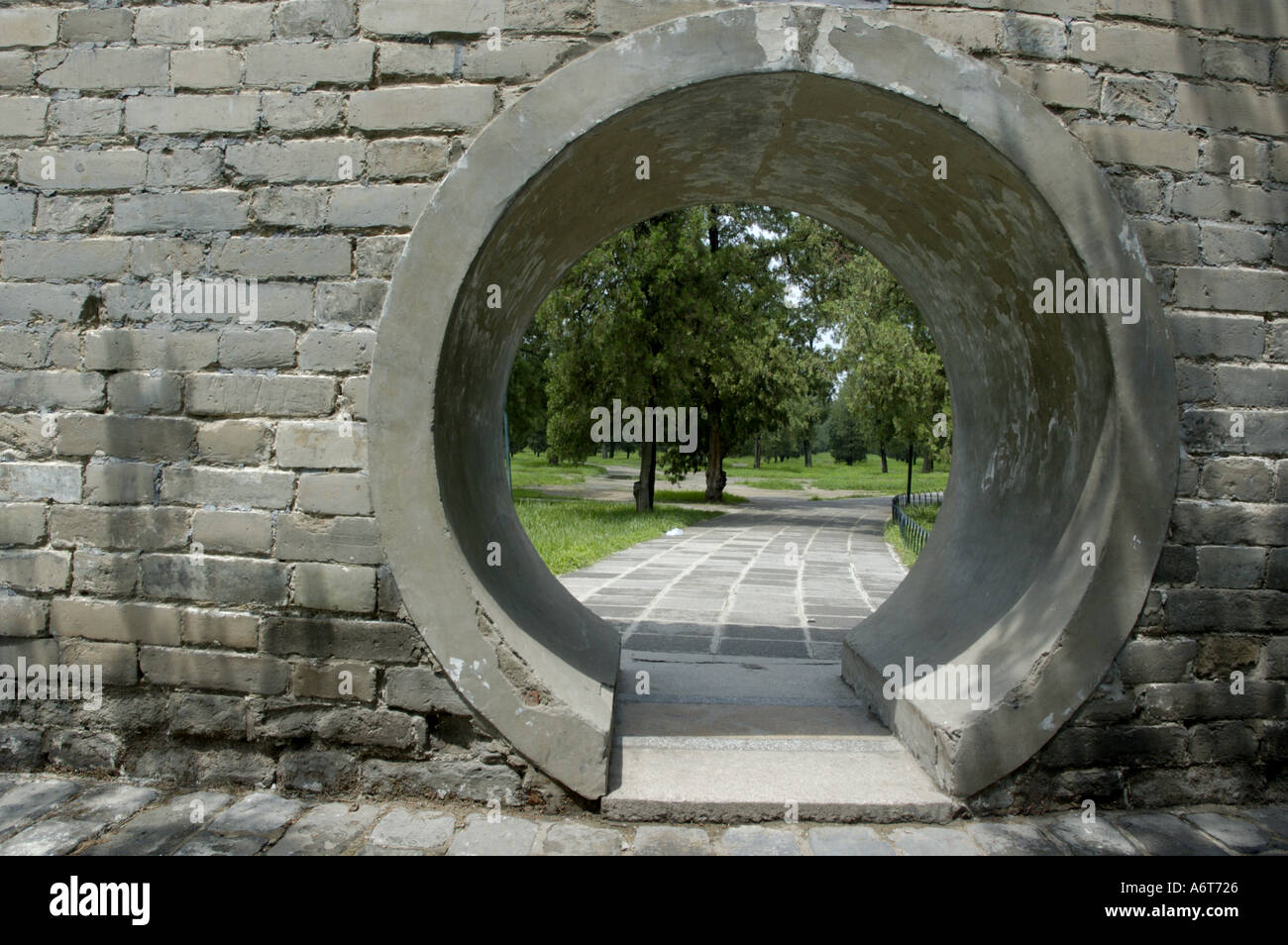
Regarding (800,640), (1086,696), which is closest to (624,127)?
(1086,696)

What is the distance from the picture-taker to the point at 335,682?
364cm

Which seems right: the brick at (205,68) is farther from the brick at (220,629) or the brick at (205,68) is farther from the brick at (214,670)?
the brick at (214,670)

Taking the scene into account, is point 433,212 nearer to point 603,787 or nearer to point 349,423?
point 349,423

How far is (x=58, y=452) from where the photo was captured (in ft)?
12.6

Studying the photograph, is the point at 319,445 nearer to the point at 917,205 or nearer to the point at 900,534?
the point at 917,205

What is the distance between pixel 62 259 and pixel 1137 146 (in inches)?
191

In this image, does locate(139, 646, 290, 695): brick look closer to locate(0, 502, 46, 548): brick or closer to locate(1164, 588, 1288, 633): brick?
locate(0, 502, 46, 548): brick

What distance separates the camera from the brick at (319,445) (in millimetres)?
3637

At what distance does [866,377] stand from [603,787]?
47.8 ft

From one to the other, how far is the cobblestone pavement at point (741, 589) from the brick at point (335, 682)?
9.30 feet

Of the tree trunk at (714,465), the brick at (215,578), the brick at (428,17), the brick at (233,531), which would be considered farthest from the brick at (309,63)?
the tree trunk at (714,465)

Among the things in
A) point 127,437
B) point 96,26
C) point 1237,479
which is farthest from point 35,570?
point 1237,479

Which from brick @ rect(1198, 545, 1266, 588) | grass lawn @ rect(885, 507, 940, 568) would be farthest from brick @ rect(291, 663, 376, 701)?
grass lawn @ rect(885, 507, 940, 568)
